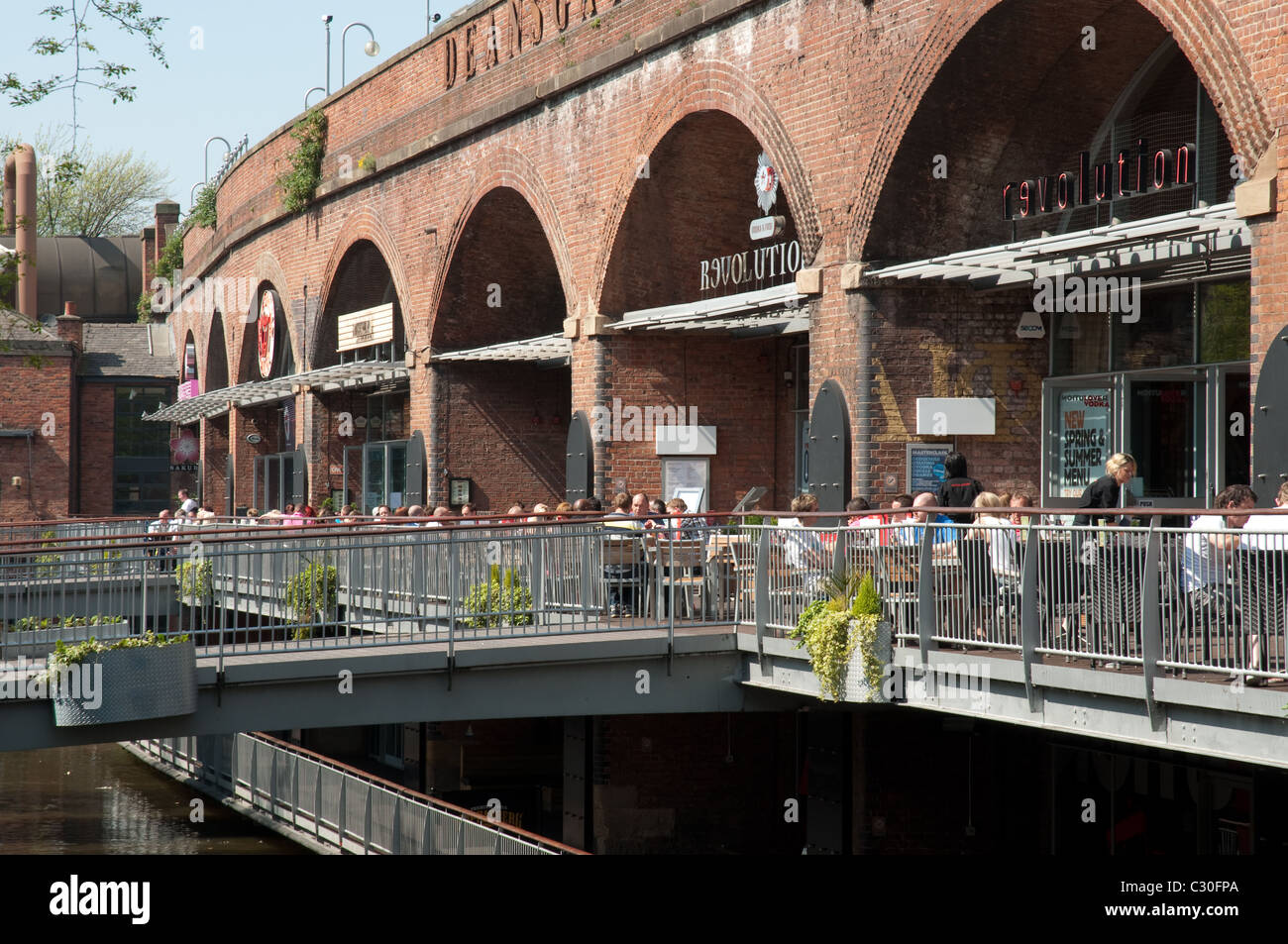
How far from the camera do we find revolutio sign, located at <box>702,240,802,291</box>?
18.4m

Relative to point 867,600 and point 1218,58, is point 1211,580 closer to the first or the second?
point 867,600

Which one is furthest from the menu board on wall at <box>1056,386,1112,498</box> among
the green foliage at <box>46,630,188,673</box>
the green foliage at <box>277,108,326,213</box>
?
the green foliage at <box>277,108,326,213</box>

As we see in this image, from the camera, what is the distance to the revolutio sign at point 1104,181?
13.9m

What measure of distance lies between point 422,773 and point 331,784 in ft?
13.6

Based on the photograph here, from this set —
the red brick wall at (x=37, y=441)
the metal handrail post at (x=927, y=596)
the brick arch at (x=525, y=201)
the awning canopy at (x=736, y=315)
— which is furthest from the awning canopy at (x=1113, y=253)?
the red brick wall at (x=37, y=441)

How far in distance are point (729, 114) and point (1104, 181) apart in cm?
445

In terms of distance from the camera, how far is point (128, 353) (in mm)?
49438

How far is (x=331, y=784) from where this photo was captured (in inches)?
676

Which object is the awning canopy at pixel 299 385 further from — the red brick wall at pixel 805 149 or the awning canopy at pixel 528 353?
the awning canopy at pixel 528 353

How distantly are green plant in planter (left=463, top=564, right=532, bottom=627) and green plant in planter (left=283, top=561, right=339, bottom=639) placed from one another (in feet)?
3.84

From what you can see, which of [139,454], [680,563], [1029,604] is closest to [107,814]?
[680,563]

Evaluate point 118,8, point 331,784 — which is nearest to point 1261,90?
point 118,8

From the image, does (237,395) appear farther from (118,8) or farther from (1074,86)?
(1074,86)

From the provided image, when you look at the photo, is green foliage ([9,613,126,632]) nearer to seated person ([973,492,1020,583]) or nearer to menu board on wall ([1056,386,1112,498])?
seated person ([973,492,1020,583])
